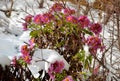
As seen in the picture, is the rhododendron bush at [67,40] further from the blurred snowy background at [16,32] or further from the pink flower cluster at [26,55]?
the blurred snowy background at [16,32]

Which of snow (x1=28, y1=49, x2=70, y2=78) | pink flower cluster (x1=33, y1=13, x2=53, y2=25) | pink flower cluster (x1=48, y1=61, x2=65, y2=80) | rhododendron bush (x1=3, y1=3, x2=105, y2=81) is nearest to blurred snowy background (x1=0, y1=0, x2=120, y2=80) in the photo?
rhododendron bush (x1=3, y1=3, x2=105, y2=81)

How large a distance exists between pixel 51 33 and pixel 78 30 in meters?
0.26

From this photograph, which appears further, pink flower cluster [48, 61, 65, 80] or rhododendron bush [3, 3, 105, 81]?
rhododendron bush [3, 3, 105, 81]

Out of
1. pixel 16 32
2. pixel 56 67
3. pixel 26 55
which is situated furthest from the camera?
pixel 16 32

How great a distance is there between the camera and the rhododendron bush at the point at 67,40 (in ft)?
8.01

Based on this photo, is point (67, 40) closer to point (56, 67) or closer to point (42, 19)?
point (42, 19)

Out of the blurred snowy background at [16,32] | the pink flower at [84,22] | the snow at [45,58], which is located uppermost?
the pink flower at [84,22]

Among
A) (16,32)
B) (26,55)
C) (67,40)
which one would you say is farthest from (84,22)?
(16,32)

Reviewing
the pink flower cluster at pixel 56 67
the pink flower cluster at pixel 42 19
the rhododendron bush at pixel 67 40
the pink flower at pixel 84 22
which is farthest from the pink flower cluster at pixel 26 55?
the pink flower at pixel 84 22

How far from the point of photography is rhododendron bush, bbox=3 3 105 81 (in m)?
2.44

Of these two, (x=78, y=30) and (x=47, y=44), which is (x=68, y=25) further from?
(x=47, y=44)

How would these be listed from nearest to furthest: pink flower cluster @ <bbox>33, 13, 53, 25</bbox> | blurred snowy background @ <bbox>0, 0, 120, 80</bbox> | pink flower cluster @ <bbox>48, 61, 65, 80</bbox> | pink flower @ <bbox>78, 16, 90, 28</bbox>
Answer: pink flower cluster @ <bbox>48, 61, 65, 80</bbox> → pink flower @ <bbox>78, 16, 90, 28</bbox> → pink flower cluster @ <bbox>33, 13, 53, 25</bbox> → blurred snowy background @ <bbox>0, 0, 120, 80</bbox>

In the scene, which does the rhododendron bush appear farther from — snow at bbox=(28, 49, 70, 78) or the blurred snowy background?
the blurred snowy background

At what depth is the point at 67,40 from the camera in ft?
9.31
